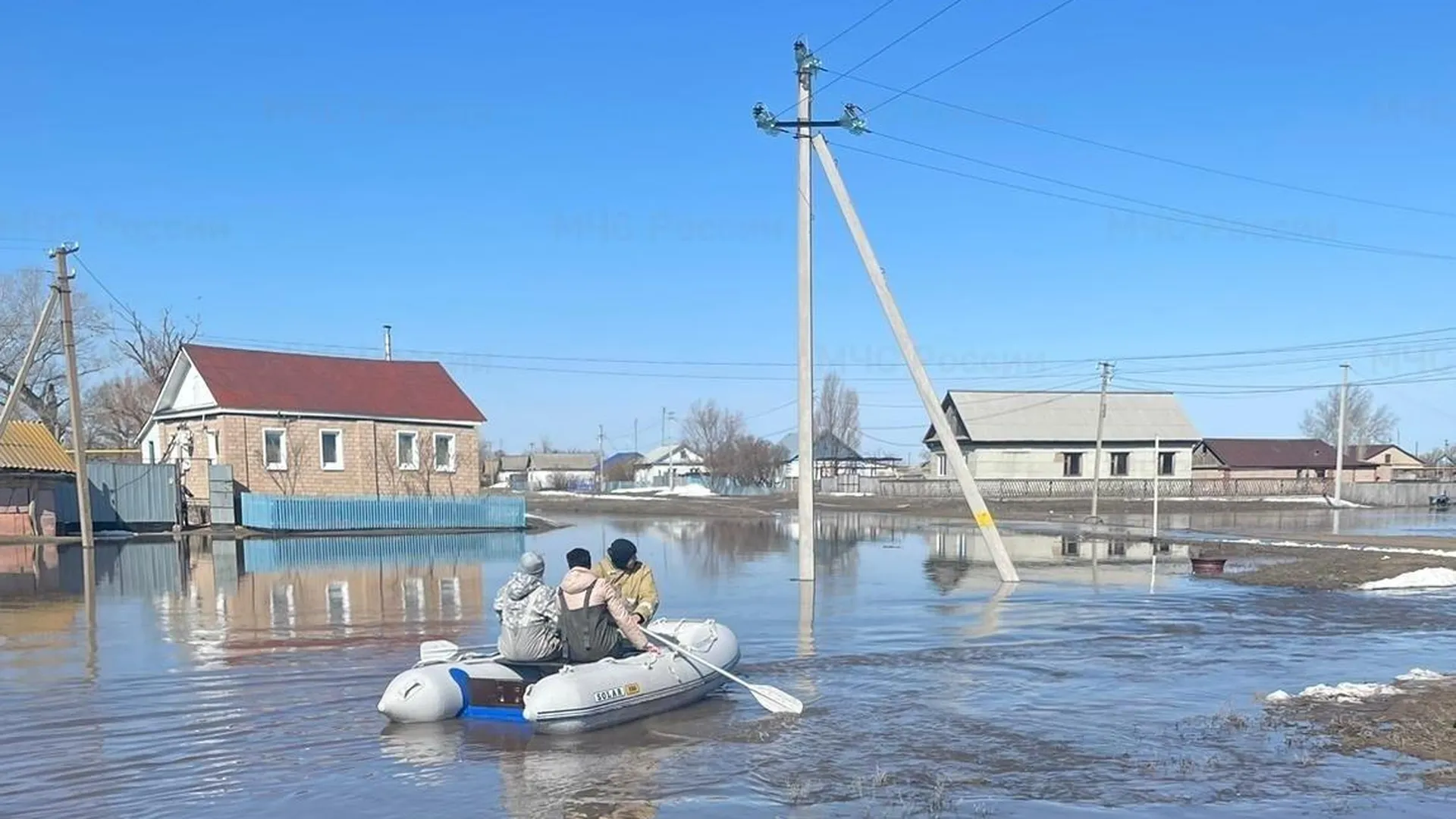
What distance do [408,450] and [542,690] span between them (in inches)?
1348

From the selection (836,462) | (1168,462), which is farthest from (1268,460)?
(836,462)

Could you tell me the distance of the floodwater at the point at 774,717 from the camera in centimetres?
720

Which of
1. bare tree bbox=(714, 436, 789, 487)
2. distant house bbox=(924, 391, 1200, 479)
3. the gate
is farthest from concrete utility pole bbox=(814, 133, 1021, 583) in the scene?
bare tree bbox=(714, 436, 789, 487)

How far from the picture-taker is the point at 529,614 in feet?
31.7

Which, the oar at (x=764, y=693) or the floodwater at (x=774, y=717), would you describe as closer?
the floodwater at (x=774, y=717)

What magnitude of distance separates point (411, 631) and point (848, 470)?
8313cm

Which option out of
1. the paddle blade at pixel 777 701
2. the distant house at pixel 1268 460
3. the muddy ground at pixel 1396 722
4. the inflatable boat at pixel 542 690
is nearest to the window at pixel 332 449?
the inflatable boat at pixel 542 690

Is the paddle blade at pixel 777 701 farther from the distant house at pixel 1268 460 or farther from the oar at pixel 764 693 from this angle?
the distant house at pixel 1268 460

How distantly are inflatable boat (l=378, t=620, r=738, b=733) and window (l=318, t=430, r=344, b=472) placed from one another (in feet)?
102

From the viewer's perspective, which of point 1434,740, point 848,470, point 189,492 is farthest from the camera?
point 848,470

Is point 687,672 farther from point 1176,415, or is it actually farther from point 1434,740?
point 1176,415

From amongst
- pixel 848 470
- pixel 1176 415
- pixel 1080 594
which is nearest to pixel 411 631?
pixel 1080 594

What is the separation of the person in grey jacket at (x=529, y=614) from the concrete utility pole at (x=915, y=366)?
12.0m

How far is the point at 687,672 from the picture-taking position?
10.1 metres
